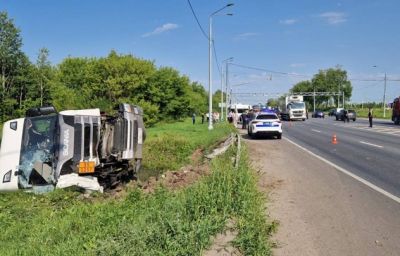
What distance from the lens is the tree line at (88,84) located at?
2410 inches

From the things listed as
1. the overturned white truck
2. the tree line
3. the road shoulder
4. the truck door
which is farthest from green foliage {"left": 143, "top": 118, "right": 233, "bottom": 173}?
the tree line

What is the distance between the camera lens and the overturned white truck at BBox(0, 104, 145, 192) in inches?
421

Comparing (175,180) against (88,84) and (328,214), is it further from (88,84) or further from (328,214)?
(88,84)

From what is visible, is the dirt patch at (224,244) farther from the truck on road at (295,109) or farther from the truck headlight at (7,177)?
the truck on road at (295,109)

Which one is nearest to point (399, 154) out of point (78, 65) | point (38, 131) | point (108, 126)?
point (108, 126)

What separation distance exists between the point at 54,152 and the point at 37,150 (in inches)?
18.9

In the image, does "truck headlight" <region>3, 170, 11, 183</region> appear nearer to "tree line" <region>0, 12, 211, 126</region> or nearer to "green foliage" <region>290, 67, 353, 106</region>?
"tree line" <region>0, 12, 211, 126</region>

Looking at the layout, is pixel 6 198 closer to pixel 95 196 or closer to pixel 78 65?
pixel 95 196

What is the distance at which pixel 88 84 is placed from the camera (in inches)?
2489

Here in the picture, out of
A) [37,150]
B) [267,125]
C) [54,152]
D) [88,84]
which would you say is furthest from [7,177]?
[88,84]

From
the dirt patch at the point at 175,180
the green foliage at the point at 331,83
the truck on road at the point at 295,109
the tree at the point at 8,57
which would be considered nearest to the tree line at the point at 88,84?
the tree at the point at 8,57

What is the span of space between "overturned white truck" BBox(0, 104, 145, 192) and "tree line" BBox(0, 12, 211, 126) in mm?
45013

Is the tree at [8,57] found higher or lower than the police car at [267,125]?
higher

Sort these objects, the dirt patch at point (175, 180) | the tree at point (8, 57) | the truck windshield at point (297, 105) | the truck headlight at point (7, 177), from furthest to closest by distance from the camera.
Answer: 1. the truck windshield at point (297, 105)
2. the tree at point (8, 57)
3. the dirt patch at point (175, 180)
4. the truck headlight at point (7, 177)
